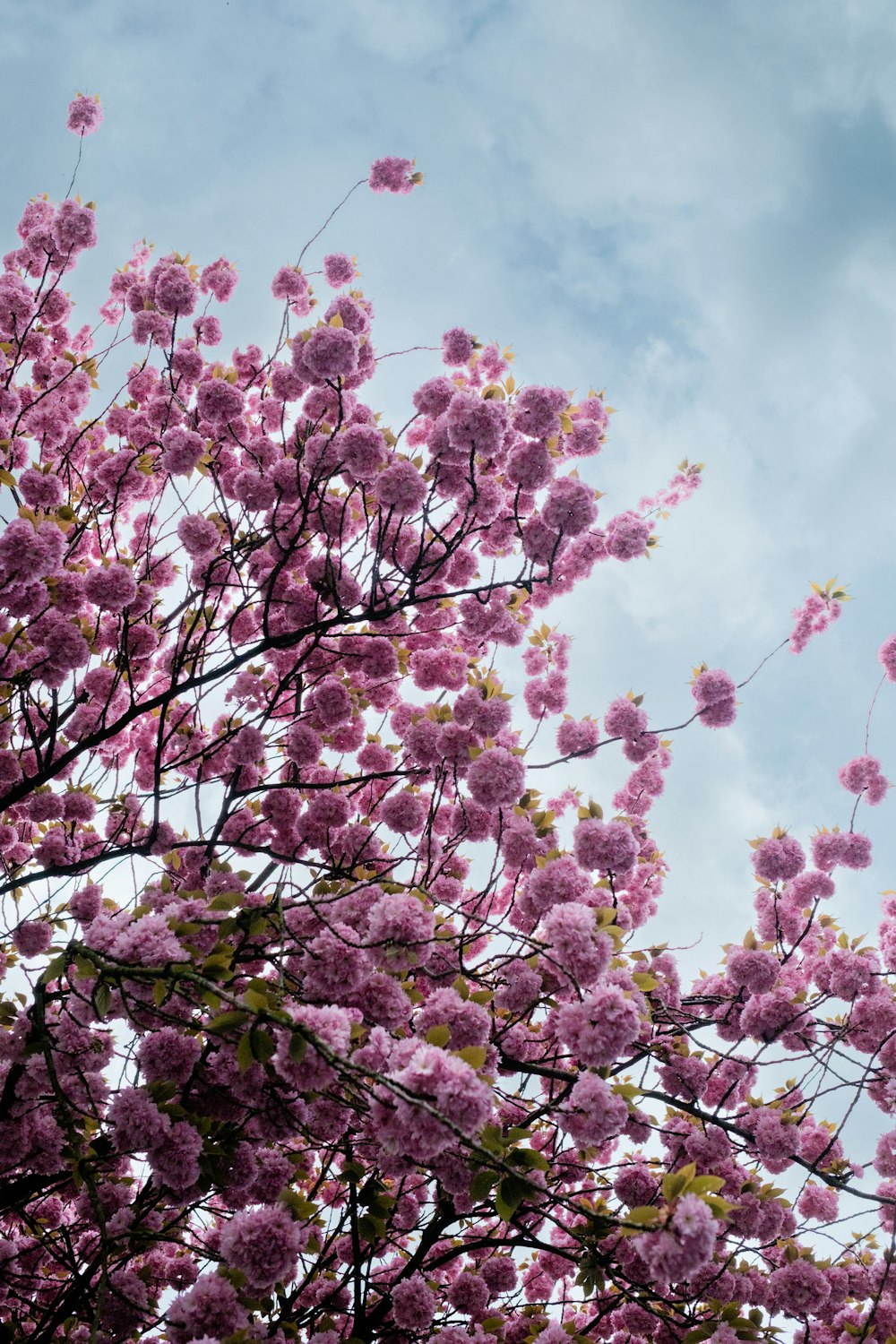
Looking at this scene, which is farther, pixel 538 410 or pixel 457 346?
pixel 457 346

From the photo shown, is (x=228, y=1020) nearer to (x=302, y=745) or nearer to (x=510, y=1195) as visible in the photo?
(x=510, y=1195)

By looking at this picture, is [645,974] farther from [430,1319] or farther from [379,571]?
[379,571]

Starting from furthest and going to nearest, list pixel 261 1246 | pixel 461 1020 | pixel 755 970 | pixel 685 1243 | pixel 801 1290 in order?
pixel 755 970
pixel 801 1290
pixel 461 1020
pixel 261 1246
pixel 685 1243

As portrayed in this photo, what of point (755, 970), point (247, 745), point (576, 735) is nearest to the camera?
point (755, 970)

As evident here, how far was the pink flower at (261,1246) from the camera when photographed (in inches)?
128

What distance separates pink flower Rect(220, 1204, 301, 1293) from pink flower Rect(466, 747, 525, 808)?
2.89 metres

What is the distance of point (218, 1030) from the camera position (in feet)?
10.3

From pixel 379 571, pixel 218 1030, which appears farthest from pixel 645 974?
pixel 379 571

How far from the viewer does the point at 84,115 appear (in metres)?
9.49

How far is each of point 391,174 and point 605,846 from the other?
8.15m

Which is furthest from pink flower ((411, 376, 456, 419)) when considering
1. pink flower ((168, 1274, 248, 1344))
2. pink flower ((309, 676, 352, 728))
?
pink flower ((168, 1274, 248, 1344))

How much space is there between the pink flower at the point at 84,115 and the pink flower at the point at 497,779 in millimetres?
9397

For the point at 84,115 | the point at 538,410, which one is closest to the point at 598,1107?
the point at 538,410

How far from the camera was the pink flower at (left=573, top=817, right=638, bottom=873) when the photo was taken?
5.73 m
